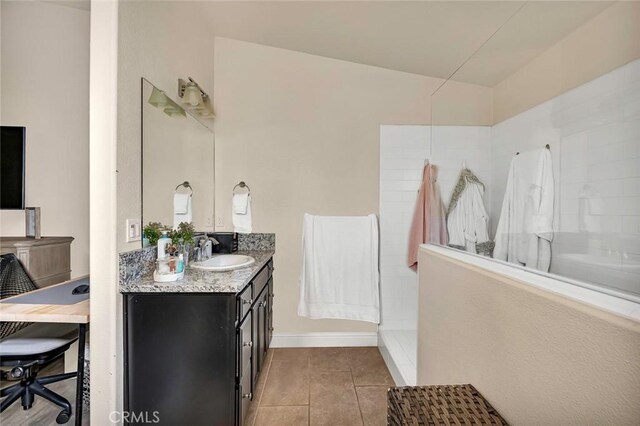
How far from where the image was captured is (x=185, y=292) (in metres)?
1.36

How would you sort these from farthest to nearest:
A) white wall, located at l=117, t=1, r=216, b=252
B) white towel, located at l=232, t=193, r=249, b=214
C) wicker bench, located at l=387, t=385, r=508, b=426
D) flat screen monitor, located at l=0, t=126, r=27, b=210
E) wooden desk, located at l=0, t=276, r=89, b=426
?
white towel, located at l=232, t=193, r=249, b=214 → flat screen monitor, located at l=0, t=126, r=27, b=210 → white wall, located at l=117, t=1, r=216, b=252 → wooden desk, located at l=0, t=276, r=89, b=426 → wicker bench, located at l=387, t=385, r=508, b=426

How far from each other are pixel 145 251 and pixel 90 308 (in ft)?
1.15

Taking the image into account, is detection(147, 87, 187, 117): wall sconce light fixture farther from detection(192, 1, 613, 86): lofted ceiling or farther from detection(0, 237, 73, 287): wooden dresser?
detection(0, 237, 73, 287): wooden dresser

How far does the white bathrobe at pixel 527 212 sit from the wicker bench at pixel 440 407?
0.57 m

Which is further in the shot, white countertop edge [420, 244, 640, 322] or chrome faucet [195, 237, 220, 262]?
chrome faucet [195, 237, 220, 262]

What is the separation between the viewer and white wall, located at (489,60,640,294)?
3.52 feet

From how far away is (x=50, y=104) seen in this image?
6.86 ft

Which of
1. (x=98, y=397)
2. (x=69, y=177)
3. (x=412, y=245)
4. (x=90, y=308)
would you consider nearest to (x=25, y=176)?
(x=69, y=177)

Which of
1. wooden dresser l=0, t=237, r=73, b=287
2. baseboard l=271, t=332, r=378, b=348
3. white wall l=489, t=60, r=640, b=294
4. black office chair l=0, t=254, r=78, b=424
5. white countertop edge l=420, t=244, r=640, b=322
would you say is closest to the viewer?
white countertop edge l=420, t=244, r=640, b=322

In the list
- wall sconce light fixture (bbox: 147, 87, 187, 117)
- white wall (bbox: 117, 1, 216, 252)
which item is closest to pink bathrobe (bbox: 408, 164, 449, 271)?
white wall (bbox: 117, 1, 216, 252)

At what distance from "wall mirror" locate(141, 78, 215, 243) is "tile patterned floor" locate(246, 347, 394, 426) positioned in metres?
1.31

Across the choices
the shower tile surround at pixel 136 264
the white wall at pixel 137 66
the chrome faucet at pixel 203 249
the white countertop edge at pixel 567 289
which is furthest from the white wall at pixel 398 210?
the shower tile surround at pixel 136 264

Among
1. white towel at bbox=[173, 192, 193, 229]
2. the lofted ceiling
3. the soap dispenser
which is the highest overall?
the lofted ceiling

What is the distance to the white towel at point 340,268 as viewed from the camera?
264cm
